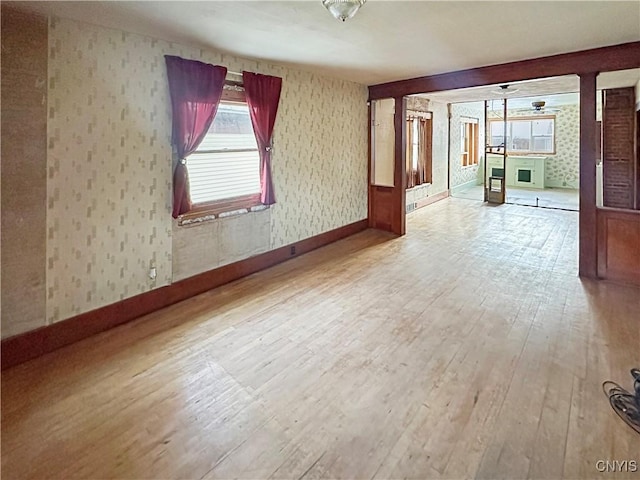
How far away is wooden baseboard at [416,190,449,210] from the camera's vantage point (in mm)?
9393

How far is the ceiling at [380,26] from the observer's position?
292 cm

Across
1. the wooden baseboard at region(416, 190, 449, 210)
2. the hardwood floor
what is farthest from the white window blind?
the wooden baseboard at region(416, 190, 449, 210)

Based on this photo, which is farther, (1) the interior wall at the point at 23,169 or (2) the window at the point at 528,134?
(2) the window at the point at 528,134

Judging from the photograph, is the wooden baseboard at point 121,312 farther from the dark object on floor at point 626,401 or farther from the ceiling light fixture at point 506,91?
the ceiling light fixture at point 506,91

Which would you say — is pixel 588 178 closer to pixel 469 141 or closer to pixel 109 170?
pixel 109 170

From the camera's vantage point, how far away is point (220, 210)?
450cm

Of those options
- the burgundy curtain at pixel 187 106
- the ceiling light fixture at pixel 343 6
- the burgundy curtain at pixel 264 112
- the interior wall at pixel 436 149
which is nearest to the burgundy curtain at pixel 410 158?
the interior wall at pixel 436 149

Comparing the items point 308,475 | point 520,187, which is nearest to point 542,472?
point 308,475

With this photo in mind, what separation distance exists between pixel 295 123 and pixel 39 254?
3.33 meters

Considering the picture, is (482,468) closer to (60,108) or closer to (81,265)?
(81,265)

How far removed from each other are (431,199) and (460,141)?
8.61 feet

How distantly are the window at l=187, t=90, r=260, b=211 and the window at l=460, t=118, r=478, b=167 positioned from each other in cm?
836

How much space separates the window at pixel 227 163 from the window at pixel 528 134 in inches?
428

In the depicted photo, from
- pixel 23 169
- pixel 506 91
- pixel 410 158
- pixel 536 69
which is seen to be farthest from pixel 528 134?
pixel 23 169
